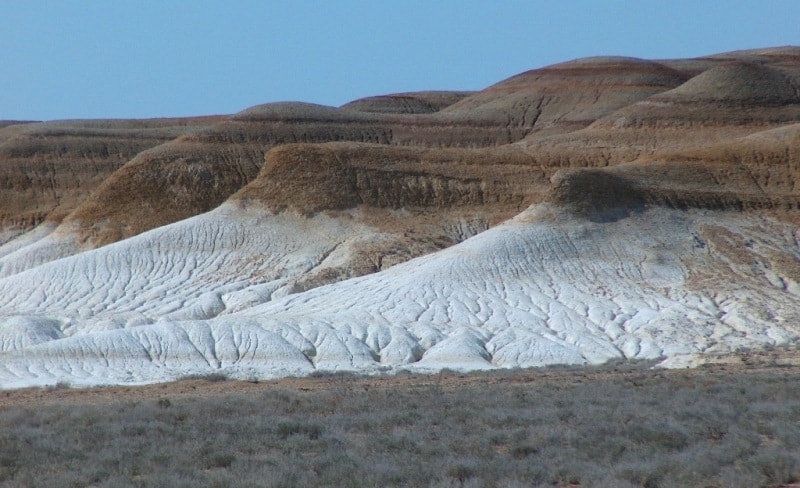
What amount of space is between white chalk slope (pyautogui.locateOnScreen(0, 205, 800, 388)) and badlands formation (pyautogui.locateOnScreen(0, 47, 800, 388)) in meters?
0.12

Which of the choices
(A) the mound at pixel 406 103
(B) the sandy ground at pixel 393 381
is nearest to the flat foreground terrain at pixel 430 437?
(B) the sandy ground at pixel 393 381

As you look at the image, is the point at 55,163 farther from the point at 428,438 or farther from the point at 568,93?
the point at 428,438

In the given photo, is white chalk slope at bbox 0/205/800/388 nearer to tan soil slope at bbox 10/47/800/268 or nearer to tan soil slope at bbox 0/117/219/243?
tan soil slope at bbox 10/47/800/268

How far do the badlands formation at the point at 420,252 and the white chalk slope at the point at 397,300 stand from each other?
12cm

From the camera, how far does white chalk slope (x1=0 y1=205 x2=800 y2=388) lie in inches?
1539

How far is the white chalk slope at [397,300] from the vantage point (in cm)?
3909

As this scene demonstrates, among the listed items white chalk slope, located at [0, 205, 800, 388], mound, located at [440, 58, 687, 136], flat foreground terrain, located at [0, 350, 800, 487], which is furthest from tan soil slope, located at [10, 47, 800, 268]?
flat foreground terrain, located at [0, 350, 800, 487]

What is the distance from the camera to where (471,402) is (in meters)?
22.1

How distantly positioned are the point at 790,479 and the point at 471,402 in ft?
26.3

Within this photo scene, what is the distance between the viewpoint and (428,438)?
18.0 m

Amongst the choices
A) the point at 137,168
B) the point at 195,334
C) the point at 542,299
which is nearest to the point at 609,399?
the point at 195,334

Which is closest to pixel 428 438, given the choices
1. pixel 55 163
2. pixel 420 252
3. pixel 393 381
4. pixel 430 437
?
pixel 430 437

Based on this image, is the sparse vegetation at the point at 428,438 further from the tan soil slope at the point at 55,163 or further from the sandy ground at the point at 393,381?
the tan soil slope at the point at 55,163

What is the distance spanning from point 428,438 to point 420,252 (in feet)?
141
